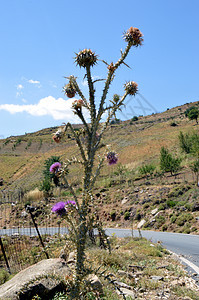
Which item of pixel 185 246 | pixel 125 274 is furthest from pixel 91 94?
pixel 185 246

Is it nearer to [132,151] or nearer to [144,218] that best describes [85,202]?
[144,218]

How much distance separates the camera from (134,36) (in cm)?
348

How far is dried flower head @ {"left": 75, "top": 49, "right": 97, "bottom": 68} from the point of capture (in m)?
3.12

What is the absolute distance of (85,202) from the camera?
9.73 ft

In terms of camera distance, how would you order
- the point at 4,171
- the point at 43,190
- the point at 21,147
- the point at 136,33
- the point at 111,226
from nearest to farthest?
1. the point at 136,33
2. the point at 111,226
3. the point at 43,190
4. the point at 4,171
5. the point at 21,147

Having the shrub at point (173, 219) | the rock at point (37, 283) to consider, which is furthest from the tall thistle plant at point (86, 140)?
the shrub at point (173, 219)

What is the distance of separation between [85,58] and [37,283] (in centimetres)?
392

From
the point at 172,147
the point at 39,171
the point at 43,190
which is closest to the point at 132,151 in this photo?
the point at 172,147

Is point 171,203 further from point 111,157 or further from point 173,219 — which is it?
point 111,157

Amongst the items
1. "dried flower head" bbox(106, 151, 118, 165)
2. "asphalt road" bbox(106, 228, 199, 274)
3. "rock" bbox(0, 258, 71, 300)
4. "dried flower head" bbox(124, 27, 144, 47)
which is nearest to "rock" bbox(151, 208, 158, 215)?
"asphalt road" bbox(106, 228, 199, 274)

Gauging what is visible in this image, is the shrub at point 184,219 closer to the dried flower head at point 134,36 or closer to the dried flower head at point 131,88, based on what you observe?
the dried flower head at point 131,88

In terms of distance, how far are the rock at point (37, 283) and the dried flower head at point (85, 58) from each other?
3518mm

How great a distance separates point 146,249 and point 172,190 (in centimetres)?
1340

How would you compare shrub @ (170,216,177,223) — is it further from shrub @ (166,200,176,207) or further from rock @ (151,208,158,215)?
rock @ (151,208,158,215)
